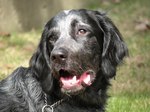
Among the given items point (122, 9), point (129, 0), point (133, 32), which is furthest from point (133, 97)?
point (129, 0)

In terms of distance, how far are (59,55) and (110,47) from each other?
892 millimetres

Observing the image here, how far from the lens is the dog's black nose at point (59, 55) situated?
525 centimetres

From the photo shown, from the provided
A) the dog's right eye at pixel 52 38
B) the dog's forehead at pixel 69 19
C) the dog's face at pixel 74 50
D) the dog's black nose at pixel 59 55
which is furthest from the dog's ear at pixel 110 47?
the dog's black nose at pixel 59 55

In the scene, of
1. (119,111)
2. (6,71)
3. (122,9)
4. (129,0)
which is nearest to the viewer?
(119,111)

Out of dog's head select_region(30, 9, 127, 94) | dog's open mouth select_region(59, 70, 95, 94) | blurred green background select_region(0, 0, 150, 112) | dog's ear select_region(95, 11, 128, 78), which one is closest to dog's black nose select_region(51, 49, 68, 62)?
dog's head select_region(30, 9, 127, 94)

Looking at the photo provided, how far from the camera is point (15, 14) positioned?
42.3 ft

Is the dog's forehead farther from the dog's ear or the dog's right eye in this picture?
the dog's ear

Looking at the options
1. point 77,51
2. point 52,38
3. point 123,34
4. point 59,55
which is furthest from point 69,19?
point 123,34

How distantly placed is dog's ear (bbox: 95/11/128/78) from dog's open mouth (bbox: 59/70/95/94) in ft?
0.93

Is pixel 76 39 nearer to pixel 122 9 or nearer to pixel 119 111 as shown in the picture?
pixel 119 111

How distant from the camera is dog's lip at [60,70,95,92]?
5.39 meters

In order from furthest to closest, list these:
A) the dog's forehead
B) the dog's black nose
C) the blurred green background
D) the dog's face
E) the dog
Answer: the blurred green background < the dog's forehead < the dog < the dog's face < the dog's black nose

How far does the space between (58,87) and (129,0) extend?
1149 centimetres

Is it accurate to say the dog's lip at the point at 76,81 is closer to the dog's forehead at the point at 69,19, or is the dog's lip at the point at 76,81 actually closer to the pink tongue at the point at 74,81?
the pink tongue at the point at 74,81
